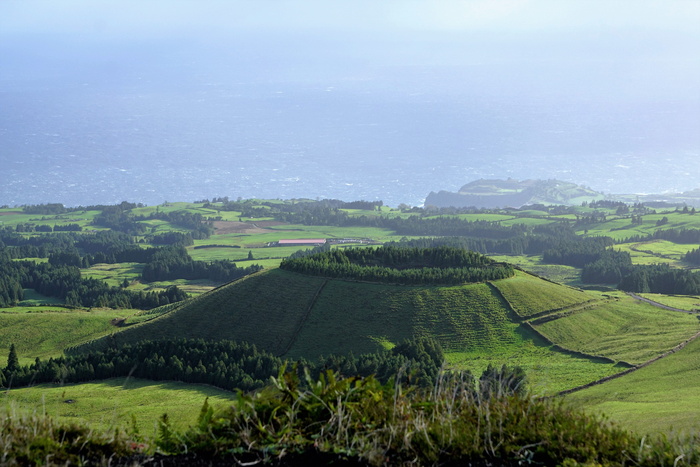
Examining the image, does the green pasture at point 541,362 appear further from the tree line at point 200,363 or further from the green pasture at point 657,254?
the green pasture at point 657,254

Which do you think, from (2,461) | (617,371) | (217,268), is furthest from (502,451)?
(217,268)

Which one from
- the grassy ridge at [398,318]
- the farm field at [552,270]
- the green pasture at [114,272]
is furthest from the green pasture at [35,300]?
the farm field at [552,270]

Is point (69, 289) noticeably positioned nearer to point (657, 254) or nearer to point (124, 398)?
point (124, 398)

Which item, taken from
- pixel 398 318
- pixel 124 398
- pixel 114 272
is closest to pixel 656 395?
pixel 398 318

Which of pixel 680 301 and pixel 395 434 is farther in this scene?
pixel 680 301

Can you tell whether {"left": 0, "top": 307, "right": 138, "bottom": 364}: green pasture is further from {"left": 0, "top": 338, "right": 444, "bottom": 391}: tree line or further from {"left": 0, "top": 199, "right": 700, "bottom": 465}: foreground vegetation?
{"left": 0, "top": 338, "right": 444, "bottom": 391}: tree line

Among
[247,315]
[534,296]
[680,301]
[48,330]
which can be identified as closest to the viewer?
[247,315]

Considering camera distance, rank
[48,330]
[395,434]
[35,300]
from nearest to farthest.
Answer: [395,434]
[48,330]
[35,300]
